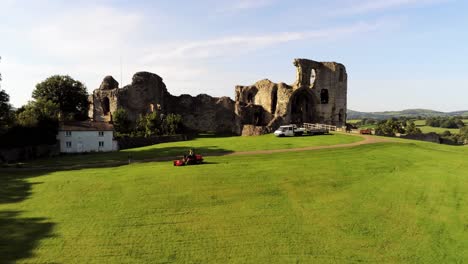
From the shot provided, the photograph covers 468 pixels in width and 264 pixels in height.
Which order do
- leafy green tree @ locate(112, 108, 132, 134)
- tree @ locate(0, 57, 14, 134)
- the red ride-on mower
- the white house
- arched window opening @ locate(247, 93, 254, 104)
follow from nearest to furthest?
1. the red ride-on mower
2. tree @ locate(0, 57, 14, 134)
3. the white house
4. leafy green tree @ locate(112, 108, 132, 134)
5. arched window opening @ locate(247, 93, 254, 104)

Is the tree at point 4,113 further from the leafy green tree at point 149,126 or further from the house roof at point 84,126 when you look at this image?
the leafy green tree at point 149,126

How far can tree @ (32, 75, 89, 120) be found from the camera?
62.8m

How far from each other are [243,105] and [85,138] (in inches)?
1344

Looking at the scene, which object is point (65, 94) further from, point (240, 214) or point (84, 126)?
point (240, 214)

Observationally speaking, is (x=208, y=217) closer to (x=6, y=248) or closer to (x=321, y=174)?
(x=6, y=248)

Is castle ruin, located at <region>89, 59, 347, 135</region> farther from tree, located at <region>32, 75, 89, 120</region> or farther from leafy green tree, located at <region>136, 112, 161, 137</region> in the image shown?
leafy green tree, located at <region>136, 112, 161, 137</region>

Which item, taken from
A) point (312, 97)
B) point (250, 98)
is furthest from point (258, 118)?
point (312, 97)

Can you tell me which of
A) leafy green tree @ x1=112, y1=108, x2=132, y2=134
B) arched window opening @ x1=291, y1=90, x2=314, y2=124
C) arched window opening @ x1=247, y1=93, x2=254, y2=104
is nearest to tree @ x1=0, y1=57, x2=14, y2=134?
leafy green tree @ x1=112, y1=108, x2=132, y2=134

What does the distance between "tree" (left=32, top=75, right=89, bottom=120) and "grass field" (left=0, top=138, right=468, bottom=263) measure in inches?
1710

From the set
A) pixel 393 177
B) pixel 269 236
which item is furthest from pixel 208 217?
pixel 393 177

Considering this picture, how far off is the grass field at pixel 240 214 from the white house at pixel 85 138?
17370 millimetres

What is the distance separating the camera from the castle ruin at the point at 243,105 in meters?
62.1

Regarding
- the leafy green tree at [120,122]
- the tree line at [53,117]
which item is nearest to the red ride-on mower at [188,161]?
the tree line at [53,117]

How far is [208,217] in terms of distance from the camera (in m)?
16.4
